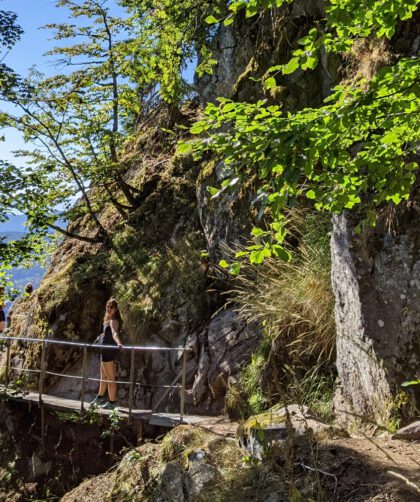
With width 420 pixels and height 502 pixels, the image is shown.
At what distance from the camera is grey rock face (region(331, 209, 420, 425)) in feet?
16.8

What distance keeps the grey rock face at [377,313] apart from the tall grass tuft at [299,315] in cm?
62

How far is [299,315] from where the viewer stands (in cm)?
662

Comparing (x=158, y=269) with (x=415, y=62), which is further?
(x=158, y=269)

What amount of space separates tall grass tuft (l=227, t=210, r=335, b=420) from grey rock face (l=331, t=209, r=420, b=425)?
0.62m

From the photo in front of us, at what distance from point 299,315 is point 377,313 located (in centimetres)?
141

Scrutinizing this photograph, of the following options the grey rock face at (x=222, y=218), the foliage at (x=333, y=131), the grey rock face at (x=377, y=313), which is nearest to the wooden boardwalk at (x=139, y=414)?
the grey rock face at (x=377, y=313)

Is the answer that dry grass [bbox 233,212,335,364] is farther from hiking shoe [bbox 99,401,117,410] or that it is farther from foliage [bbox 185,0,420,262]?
foliage [bbox 185,0,420,262]

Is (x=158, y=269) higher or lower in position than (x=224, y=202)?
lower

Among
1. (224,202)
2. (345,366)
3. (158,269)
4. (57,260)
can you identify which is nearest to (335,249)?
(345,366)

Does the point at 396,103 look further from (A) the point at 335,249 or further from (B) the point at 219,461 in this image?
(B) the point at 219,461

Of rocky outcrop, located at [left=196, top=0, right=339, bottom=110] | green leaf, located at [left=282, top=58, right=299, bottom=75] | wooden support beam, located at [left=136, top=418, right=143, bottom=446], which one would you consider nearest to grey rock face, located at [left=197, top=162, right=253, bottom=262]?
rocky outcrop, located at [left=196, top=0, right=339, bottom=110]

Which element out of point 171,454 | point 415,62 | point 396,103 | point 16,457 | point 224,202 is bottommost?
point 16,457

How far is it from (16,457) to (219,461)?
19.4ft

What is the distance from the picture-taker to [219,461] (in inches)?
201
